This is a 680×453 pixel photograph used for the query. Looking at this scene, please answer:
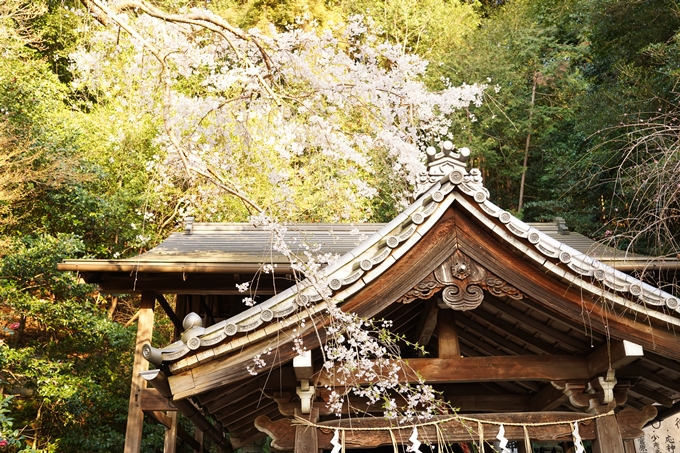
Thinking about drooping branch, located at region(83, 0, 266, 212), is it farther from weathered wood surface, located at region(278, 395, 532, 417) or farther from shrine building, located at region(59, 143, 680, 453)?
weathered wood surface, located at region(278, 395, 532, 417)

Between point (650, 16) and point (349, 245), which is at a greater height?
point (650, 16)

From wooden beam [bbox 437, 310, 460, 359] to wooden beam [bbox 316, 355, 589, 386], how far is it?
68 millimetres

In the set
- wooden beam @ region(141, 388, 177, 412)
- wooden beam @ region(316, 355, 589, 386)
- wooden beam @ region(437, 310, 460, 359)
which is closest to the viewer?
wooden beam @ region(316, 355, 589, 386)

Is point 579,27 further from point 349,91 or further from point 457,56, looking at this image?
point 349,91

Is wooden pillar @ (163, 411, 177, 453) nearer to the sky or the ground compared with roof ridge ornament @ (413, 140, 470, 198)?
nearer to the ground

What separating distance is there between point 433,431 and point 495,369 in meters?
0.58

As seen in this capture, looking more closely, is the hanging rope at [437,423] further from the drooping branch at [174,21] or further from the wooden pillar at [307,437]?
the drooping branch at [174,21]

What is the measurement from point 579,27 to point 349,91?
41.5ft

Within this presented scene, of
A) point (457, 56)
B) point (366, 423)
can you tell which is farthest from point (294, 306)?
point (457, 56)

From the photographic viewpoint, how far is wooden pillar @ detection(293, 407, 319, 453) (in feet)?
13.3

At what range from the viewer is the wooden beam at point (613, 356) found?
155 inches

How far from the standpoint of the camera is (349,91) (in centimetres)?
538

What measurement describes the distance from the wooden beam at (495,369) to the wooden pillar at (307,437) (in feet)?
0.76

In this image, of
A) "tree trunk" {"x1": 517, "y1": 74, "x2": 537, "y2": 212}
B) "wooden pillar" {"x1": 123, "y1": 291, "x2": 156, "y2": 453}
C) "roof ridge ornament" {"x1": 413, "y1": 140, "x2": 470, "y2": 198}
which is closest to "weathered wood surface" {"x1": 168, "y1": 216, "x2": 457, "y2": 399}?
"roof ridge ornament" {"x1": 413, "y1": 140, "x2": 470, "y2": 198}
